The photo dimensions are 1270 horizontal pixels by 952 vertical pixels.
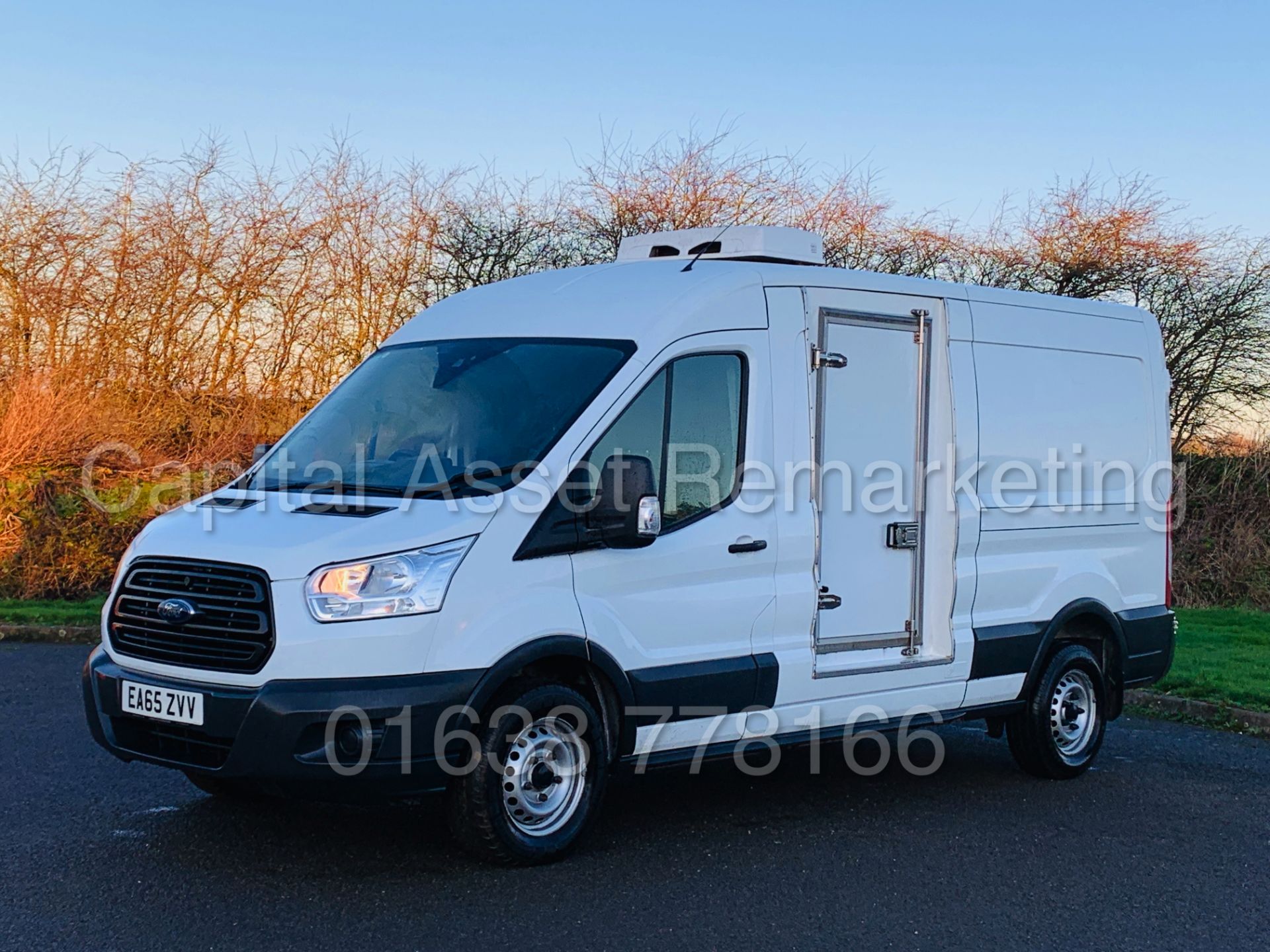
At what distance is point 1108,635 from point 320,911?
17.2 ft

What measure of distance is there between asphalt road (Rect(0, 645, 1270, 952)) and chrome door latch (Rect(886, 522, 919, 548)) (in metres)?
1.35

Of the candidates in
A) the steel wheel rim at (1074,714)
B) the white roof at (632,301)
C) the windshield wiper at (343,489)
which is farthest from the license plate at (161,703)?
the steel wheel rim at (1074,714)

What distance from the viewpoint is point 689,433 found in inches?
257

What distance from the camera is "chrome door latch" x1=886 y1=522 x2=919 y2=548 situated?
7500 millimetres

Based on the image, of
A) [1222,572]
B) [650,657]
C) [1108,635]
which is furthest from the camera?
[1222,572]

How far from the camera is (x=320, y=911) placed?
538 centimetres

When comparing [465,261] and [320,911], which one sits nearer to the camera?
[320,911]

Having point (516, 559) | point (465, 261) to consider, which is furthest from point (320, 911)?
point (465, 261)

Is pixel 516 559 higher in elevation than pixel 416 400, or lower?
lower

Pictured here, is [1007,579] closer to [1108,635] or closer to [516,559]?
[1108,635]

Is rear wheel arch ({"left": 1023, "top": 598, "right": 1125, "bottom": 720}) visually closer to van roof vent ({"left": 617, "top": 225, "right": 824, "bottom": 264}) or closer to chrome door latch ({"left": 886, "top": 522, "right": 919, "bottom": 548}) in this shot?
chrome door latch ({"left": 886, "top": 522, "right": 919, "bottom": 548})

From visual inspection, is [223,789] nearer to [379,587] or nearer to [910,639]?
[379,587]

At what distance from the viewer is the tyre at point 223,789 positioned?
5.81 metres

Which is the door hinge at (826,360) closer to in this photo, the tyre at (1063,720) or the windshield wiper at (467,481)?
the windshield wiper at (467,481)
